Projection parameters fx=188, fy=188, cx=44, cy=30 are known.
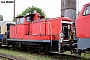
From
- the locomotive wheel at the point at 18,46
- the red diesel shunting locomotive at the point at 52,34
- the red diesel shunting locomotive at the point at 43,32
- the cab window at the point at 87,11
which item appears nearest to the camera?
the cab window at the point at 87,11

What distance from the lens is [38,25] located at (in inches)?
516

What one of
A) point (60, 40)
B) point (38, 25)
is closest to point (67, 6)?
point (60, 40)

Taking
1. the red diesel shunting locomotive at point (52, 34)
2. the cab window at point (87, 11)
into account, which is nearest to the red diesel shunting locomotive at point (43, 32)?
the red diesel shunting locomotive at point (52, 34)

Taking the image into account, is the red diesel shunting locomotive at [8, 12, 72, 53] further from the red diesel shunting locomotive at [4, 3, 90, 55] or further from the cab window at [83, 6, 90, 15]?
the cab window at [83, 6, 90, 15]

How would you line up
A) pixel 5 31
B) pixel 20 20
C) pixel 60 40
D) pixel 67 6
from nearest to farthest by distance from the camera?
1. pixel 67 6
2. pixel 60 40
3. pixel 20 20
4. pixel 5 31

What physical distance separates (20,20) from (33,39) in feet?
8.41

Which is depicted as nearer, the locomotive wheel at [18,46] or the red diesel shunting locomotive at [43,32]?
the red diesel shunting locomotive at [43,32]

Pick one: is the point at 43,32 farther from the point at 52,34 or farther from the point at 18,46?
the point at 18,46

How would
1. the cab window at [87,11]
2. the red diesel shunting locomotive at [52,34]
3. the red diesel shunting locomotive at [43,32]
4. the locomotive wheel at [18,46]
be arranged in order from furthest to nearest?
the locomotive wheel at [18,46]
the red diesel shunting locomotive at [43,32]
the red diesel shunting locomotive at [52,34]
the cab window at [87,11]

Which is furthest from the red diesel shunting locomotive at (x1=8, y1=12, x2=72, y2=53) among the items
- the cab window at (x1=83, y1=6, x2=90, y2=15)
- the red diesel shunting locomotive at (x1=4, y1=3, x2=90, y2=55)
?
the cab window at (x1=83, y1=6, x2=90, y2=15)

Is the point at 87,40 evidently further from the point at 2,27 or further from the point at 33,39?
the point at 2,27

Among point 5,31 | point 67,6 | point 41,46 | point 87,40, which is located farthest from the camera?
point 5,31

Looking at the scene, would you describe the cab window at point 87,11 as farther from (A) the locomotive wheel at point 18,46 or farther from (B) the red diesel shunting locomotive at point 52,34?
(A) the locomotive wheel at point 18,46

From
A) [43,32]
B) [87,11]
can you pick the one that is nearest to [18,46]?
[43,32]
